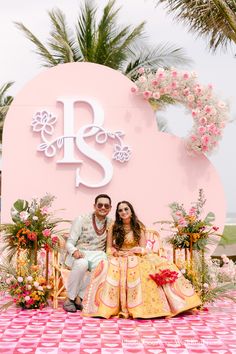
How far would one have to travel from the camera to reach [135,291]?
615cm

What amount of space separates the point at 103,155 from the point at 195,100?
1692 millimetres

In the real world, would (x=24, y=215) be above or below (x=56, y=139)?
below

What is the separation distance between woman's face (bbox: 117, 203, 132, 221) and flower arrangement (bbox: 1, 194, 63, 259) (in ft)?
2.77

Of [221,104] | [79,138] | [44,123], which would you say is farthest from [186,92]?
[44,123]

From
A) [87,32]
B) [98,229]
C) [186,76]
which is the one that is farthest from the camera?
[87,32]

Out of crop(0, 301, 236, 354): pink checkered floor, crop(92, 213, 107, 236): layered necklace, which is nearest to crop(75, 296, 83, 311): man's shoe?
crop(0, 301, 236, 354): pink checkered floor

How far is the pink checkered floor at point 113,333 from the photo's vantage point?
4672 millimetres

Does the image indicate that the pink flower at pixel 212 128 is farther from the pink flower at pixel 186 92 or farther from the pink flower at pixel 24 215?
the pink flower at pixel 24 215

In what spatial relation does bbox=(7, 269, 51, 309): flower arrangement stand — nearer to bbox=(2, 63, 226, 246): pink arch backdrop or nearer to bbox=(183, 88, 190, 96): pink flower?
bbox=(2, 63, 226, 246): pink arch backdrop

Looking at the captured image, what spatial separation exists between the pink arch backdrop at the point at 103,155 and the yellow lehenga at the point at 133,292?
2.55 m

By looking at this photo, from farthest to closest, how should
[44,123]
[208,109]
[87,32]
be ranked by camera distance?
[87,32], [44,123], [208,109]

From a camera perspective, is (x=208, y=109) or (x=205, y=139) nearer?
(x=205, y=139)

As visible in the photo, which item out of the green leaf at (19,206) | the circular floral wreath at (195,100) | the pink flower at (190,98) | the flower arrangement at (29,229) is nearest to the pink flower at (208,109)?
the circular floral wreath at (195,100)

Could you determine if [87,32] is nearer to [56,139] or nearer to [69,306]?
[56,139]
